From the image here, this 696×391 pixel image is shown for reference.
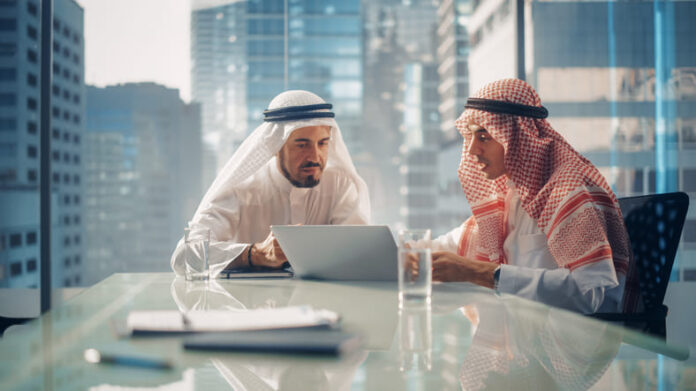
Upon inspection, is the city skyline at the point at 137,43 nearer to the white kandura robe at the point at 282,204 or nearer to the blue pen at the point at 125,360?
the white kandura robe at the point at 282,204

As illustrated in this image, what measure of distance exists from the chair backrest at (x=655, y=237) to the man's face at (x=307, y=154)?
1.28 meters

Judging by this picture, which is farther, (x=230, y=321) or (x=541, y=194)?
(x=541, y=194)

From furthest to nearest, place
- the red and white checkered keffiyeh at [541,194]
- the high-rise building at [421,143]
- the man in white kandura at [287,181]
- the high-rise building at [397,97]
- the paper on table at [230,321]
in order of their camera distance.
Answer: the high-rise building at [421,143], the high-rise building at [397,97], the man in white kandura at [287,181], the red and white checkered keffiyeh at [541,194], the paper on table at [230,321]

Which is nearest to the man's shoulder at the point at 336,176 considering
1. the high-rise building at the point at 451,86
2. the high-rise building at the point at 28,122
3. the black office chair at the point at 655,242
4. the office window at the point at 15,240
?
the black office chair at the point at 655,242

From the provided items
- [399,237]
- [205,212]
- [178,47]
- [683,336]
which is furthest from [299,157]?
[683,336]

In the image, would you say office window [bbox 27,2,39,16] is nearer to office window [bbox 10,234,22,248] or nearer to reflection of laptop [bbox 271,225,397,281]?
office window [bbox 10,234,22,248]

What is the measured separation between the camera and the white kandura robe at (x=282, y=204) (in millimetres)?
2768

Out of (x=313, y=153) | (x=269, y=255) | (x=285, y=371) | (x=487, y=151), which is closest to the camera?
(x=285, y=371)

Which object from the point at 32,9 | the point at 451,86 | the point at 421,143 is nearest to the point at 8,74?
the point at 32,9

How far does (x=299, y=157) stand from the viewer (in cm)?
275

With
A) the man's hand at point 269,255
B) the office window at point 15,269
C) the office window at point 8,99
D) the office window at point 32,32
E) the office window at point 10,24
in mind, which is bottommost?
the office window at point 15,269

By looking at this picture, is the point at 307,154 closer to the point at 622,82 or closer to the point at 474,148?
the point at 474,148

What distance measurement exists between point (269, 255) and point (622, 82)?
9.66 feet

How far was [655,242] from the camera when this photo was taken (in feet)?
6.43
